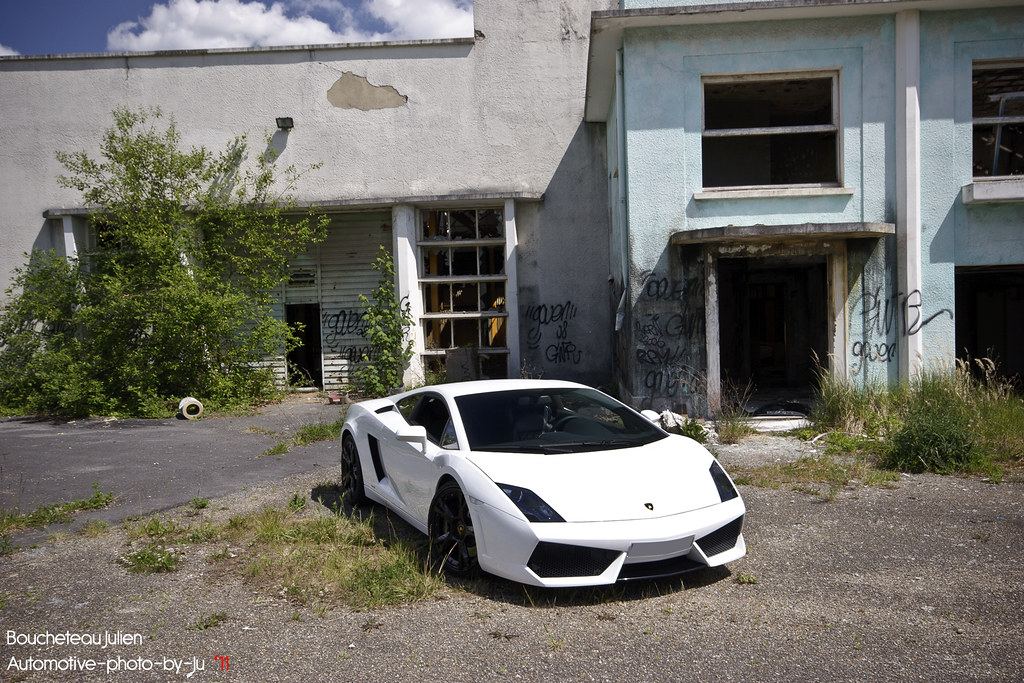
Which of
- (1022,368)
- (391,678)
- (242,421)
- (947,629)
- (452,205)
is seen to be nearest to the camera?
(391,678)

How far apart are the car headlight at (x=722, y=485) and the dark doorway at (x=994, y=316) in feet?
35.9

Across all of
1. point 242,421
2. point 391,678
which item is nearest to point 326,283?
point 242,421

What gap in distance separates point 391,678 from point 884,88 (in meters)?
10.3

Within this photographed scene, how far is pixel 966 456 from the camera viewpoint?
738 cm

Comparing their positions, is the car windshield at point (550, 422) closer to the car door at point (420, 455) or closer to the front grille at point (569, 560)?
the car door at point (420, 455)

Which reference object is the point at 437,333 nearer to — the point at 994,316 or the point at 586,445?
the point at 586,445

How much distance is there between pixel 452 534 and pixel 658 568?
1299mm

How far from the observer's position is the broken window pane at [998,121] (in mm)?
10555

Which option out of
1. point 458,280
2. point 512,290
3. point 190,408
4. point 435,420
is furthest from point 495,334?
point 435,420

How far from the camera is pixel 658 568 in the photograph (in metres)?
4.23

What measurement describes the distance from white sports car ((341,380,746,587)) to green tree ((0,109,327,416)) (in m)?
8.25

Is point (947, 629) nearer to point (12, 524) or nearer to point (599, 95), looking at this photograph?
point (12, 524)

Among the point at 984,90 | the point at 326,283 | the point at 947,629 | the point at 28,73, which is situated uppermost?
the point at 28,73

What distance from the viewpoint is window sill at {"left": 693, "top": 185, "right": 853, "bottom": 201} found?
10289 millimetres
